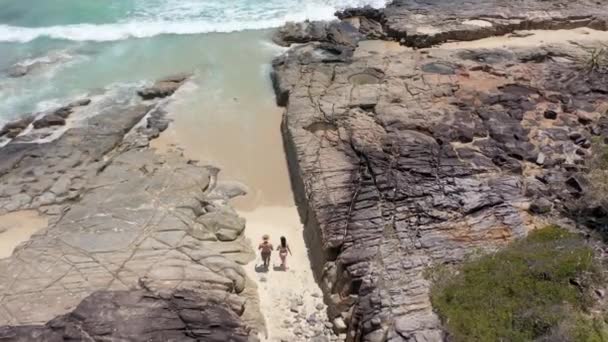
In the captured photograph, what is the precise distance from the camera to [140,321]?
43.1 ft

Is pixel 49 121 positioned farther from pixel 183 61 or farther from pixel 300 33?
pixel 300 33

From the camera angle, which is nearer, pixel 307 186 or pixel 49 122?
pixel 307 186

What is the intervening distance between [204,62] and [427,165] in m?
12.4

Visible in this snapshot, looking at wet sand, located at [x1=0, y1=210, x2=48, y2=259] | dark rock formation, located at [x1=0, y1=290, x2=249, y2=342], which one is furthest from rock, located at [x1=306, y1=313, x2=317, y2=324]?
wet sand, located at [x1=0, y1=210, x2=48, y2=259]

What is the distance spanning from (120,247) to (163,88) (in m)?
9.77

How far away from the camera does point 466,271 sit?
13.9 meters

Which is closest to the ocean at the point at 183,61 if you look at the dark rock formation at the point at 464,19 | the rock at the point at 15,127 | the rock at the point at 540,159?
the rock at the point at 15,127

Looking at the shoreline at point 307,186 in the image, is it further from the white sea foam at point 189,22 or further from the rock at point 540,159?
the white sea foam at point 189,22

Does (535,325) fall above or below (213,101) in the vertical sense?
below

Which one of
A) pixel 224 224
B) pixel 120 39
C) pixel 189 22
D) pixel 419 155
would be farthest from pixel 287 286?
pixel 189 22

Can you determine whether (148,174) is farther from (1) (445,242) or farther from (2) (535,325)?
(2) (535,325)

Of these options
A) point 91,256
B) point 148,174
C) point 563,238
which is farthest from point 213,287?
point 563,238

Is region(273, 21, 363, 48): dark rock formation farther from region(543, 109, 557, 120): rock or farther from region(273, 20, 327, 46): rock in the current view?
region(543, 109, 557, 120): rock

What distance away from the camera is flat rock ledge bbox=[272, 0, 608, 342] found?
48.4 ft
